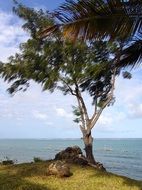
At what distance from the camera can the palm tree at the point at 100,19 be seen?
939 centimetres

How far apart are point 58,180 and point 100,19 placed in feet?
32.0

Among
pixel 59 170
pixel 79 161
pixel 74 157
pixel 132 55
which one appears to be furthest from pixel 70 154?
pixel 132 55

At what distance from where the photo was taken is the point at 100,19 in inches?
376

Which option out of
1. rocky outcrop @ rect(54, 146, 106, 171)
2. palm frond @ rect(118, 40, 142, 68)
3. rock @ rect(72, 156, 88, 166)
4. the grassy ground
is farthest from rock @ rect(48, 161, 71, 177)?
palm frond @ rect(118, 40, 142, 68)

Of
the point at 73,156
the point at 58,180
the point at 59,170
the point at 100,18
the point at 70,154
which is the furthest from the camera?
the point at 70,154

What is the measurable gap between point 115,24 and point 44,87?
53.6 ft

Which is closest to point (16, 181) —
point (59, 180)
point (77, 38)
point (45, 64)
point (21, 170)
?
point (59, 180)

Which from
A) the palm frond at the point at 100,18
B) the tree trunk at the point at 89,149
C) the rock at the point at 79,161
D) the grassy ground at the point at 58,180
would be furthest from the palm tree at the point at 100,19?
the tree trunk at the point at 89,149

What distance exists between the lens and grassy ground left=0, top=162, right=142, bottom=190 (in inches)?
630

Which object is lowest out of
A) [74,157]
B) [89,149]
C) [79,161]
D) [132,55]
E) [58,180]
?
[58,180]

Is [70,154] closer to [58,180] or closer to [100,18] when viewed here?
[58,180]

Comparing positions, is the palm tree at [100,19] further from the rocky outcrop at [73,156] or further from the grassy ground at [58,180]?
the rocky outcrop at [73,156]

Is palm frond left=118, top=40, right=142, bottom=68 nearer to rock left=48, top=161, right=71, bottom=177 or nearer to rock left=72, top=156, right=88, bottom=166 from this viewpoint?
rock left=48, top=161, right=71, bottom=177

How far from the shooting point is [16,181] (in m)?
16.4
